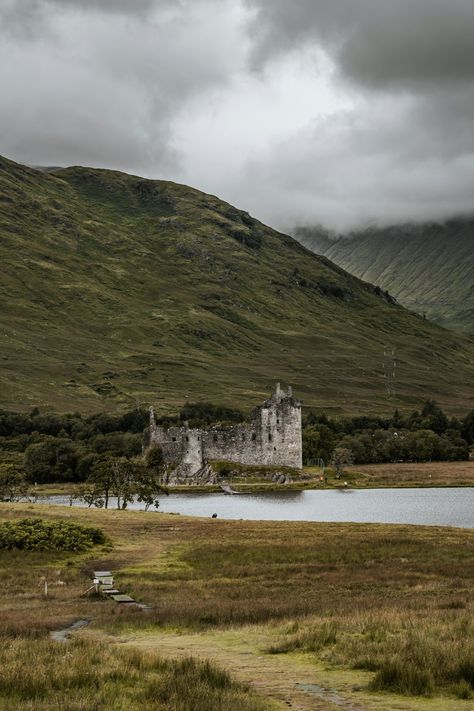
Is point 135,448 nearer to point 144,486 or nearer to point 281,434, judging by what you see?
point 281,434

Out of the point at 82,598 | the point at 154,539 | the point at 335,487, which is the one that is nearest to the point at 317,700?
the point at 82,598

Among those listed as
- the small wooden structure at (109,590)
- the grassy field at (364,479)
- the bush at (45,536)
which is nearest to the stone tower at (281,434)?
the grassy field at (364,479)

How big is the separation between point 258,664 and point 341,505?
87.6m

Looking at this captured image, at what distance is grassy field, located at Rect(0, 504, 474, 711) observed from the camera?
17000 mm

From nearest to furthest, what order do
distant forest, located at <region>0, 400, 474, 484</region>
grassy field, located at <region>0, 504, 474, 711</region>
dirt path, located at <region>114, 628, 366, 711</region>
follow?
dirt path, located at <region>114, 628, 366, 711</region>
grassy field, located at <region>0, 504, 474, 711</region>
distant forest, located at <region>0, 400, 474, 484</region>

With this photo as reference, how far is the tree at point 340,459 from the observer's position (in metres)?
154

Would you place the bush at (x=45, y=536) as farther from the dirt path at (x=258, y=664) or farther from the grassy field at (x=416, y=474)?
the grassy field at (x=416, y=474)

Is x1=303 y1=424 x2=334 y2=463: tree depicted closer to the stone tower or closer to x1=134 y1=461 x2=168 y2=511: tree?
the stone tower

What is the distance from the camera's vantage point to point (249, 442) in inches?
6368

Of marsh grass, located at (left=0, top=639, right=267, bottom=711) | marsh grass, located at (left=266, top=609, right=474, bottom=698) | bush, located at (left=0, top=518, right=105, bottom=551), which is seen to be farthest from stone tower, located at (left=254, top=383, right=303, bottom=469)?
marsh grass, located at (left=0, top=639, right=267, bottom=711)

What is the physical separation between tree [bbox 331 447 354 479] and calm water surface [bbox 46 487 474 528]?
18664 millimetres

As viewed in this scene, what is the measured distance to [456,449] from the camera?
578 feet

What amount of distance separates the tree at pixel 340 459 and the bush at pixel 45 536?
9948 centimetres

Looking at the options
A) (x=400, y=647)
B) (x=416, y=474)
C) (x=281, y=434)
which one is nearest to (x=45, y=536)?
(x=400, y=647)
